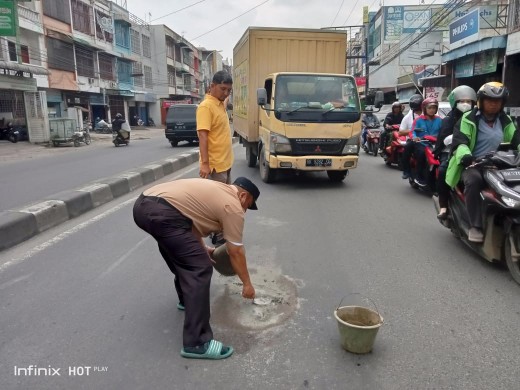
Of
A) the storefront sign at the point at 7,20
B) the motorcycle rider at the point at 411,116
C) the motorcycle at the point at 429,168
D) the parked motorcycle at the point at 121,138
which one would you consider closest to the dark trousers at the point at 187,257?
the motorcycle at the point at 429,168

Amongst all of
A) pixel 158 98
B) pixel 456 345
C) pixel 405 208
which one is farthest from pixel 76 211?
pixel 158 98

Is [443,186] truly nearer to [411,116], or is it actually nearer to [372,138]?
[411,116]

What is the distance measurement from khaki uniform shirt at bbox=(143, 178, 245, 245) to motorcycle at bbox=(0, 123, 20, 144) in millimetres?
24088

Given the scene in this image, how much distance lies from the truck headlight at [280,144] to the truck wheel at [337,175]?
4.58 feet

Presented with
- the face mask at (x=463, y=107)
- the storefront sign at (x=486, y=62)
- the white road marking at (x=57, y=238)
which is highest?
the storefront sign at (x=486, y=62)

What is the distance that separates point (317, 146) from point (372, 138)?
7.00m

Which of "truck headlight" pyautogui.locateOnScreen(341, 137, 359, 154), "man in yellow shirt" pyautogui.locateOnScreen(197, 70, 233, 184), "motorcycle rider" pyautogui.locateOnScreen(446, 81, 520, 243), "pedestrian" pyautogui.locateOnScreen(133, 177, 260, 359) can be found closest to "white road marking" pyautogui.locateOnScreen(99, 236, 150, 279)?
"man in yellow shirt" pyautogui.locateOnScreen(197, 70, 233, 184)

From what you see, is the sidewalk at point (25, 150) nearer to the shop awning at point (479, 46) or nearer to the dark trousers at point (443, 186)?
the dark trousers at point (443, 186)

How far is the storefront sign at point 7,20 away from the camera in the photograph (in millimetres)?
17719

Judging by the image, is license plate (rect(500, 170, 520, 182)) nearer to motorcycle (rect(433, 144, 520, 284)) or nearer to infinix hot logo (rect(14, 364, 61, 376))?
motorcycle (rect(433, 144, 520, 284))

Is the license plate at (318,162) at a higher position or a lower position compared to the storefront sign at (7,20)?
lower

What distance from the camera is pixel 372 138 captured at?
580 inches

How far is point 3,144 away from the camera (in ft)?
73.4

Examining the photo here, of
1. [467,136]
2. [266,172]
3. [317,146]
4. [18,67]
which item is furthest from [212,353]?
[18,67]
